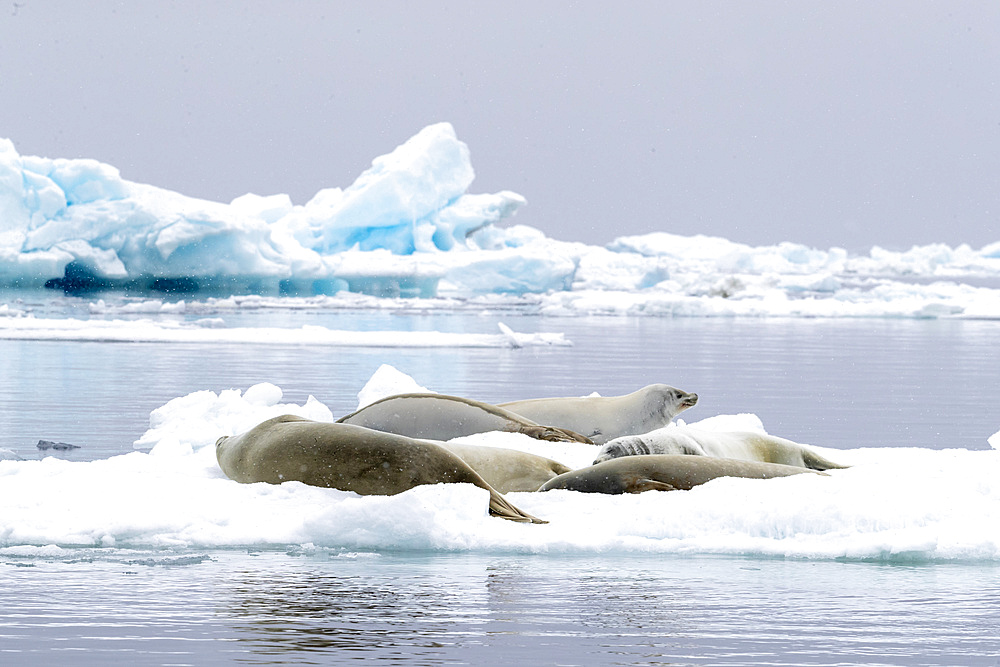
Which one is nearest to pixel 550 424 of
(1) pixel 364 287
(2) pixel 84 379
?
(2) pixel 84 379

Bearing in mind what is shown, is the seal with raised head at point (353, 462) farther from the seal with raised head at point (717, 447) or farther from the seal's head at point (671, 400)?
the seal's head at point (671, 400)

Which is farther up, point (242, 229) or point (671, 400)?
point (242, 229)

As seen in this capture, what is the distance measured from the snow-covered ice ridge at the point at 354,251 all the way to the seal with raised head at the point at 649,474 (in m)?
23.3

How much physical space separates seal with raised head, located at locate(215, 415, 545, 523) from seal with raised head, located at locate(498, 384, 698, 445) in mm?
2700

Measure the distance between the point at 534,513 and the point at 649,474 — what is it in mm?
655

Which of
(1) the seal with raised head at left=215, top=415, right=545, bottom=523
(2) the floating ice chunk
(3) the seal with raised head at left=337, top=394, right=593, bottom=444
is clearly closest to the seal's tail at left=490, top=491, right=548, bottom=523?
(1) the seal with raised head at left=215, top=415, right=545, bottom=523

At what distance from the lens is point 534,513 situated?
4449 mm

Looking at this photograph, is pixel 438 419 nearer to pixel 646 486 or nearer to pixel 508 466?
pixel 508 466

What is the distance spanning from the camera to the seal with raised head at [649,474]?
4859 millimetres

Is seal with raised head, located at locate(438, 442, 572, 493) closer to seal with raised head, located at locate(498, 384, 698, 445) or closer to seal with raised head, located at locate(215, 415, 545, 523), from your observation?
seal with raised head, located at locate(215, 415, 545, 523)

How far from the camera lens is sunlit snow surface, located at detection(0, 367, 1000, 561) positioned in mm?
4012

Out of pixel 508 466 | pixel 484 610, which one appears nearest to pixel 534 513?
pixel 508 466

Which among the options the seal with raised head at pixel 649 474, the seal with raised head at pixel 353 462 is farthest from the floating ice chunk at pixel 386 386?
the seal with raised head at pixel 649 474

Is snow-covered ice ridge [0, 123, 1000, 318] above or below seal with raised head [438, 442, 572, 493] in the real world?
above
